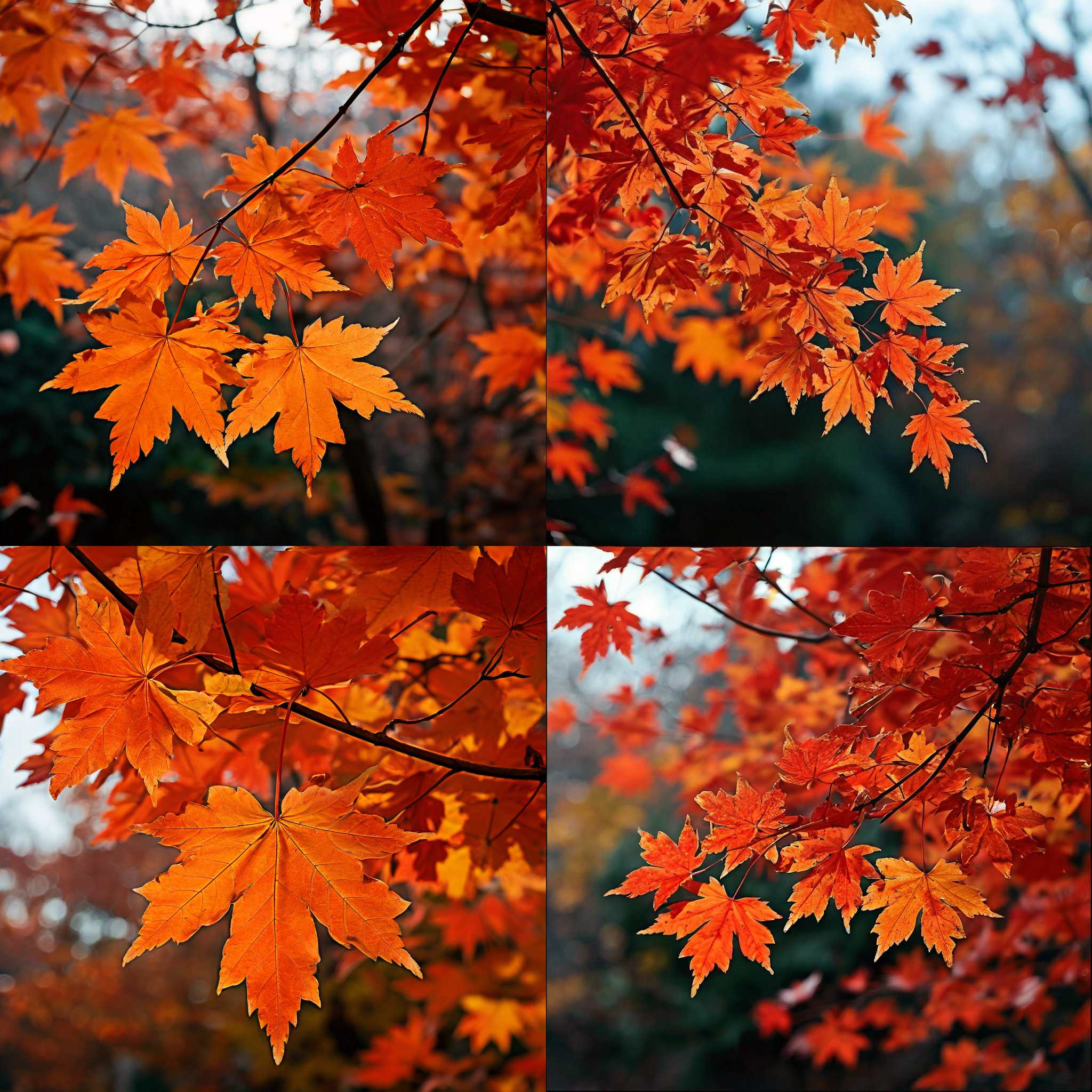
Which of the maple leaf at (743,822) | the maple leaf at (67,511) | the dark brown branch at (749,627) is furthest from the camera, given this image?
the maple leaf at (67,511)

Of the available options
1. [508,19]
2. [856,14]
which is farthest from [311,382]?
[856,14]

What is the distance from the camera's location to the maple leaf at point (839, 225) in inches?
28.2

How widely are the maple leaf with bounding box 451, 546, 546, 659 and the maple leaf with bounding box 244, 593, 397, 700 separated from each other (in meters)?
0.11

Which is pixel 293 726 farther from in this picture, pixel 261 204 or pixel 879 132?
pixel 879 132

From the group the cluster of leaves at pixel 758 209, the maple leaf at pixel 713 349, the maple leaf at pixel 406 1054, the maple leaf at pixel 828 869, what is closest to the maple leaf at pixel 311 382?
the cluster of leaves at pixel 758 209

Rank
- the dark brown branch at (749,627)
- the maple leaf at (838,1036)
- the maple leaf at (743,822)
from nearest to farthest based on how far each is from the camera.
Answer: the maple leaf at (743,822)
the dark brown branch at (749,627)
the maple leaf at (838,1036)

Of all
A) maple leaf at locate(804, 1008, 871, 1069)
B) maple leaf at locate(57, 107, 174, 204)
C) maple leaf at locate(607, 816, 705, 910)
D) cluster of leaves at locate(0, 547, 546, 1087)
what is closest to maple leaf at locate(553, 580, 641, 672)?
cluster of leaves at locate(0, 547, 546, 1087)

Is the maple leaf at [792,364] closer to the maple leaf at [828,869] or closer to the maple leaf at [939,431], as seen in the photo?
the maple leaf at [939,431]

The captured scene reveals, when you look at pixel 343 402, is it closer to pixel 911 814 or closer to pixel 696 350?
pixel 911 814

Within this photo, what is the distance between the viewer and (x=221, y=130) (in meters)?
1.12

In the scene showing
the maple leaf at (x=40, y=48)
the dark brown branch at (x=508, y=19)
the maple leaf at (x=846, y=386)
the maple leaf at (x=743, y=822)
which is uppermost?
the maple leaf at (x=40, y=48)

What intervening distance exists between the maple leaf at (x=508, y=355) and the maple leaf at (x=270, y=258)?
65 centimetres

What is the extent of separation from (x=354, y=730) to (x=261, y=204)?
0.43 metres

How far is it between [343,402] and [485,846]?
20.7 inches
